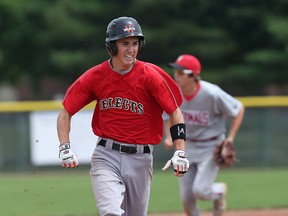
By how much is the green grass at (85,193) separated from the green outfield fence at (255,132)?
111 cm

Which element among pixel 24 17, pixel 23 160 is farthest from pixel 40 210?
pixel 24 17

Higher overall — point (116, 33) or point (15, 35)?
point (15, 35)

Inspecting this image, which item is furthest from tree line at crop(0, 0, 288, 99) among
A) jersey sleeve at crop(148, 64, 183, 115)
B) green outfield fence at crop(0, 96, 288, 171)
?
jersey sleeve at crop(148, 64, 183, 115)

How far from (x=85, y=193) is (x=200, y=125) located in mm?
4586

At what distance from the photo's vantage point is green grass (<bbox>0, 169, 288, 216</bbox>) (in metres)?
10.8

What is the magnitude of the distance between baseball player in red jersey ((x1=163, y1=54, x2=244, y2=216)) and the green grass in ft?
6.14

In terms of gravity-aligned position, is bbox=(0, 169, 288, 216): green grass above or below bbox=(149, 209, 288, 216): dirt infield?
above

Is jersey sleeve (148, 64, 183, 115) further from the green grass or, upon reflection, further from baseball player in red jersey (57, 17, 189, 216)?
the green grass

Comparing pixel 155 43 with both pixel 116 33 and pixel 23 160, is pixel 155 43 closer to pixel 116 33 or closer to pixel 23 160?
pixel 23 160

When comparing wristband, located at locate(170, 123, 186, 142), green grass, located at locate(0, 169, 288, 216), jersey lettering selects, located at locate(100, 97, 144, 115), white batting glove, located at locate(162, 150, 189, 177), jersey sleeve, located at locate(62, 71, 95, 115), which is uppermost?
jersey sleeve, located at locate(62, 71, 95, 115)

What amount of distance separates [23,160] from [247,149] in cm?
495

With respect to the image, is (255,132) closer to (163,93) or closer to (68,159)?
(163,93)

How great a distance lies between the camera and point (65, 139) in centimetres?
629

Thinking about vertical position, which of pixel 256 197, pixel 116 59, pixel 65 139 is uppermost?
pixel 116 59
